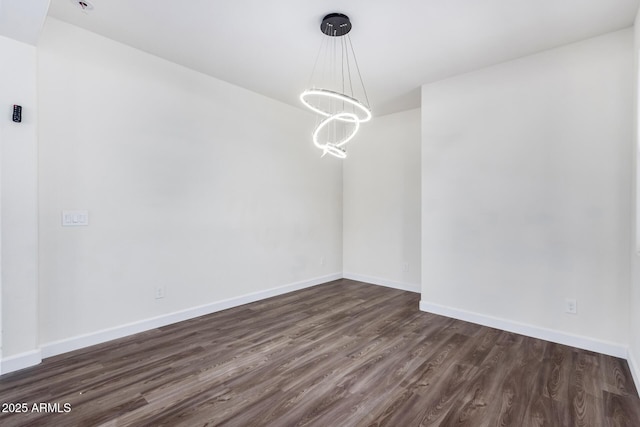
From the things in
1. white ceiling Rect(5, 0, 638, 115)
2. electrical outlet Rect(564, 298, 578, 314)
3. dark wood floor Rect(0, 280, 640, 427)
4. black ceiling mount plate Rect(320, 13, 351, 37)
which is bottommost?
dark wood floor Rect(0, 280, 640, 427)

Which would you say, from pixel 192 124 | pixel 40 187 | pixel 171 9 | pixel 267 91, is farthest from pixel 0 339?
pixel 267 91

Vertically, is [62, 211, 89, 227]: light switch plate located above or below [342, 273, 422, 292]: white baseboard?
above

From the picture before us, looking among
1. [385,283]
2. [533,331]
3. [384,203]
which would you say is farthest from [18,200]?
[533,331]

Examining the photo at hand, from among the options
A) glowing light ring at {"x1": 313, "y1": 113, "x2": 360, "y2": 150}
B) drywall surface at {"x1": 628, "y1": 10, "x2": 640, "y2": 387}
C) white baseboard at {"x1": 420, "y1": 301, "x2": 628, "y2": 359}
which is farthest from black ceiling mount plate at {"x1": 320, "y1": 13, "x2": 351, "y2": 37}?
white baseboard at {"x1": 420, "y1": 301, "x2": 628, "y2": 359}

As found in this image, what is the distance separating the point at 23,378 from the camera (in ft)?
7.47

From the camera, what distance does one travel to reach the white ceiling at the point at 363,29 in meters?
2.38

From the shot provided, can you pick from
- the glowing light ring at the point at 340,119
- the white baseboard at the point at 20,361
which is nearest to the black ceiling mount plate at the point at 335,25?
the glowing light ring at the point at 340,119

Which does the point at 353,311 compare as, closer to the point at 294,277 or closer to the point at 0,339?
the point at 294,277

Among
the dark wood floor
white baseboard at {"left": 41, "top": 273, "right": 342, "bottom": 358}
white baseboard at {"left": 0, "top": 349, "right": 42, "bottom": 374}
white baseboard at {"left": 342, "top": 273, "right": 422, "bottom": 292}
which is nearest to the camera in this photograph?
the dark wood floor

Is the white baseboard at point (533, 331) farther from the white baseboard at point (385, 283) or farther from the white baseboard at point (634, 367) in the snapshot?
the white baseboard at point (385, 283)

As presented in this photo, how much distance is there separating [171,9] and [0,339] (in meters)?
2.80

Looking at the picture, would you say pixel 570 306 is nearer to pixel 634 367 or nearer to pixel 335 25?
pixel 634 367

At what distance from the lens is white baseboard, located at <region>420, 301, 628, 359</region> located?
2.72 meters

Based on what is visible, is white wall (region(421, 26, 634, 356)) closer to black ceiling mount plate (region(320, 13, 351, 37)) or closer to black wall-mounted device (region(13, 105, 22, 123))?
black ceiling mount plate (region(320, 13, 351, 37))
